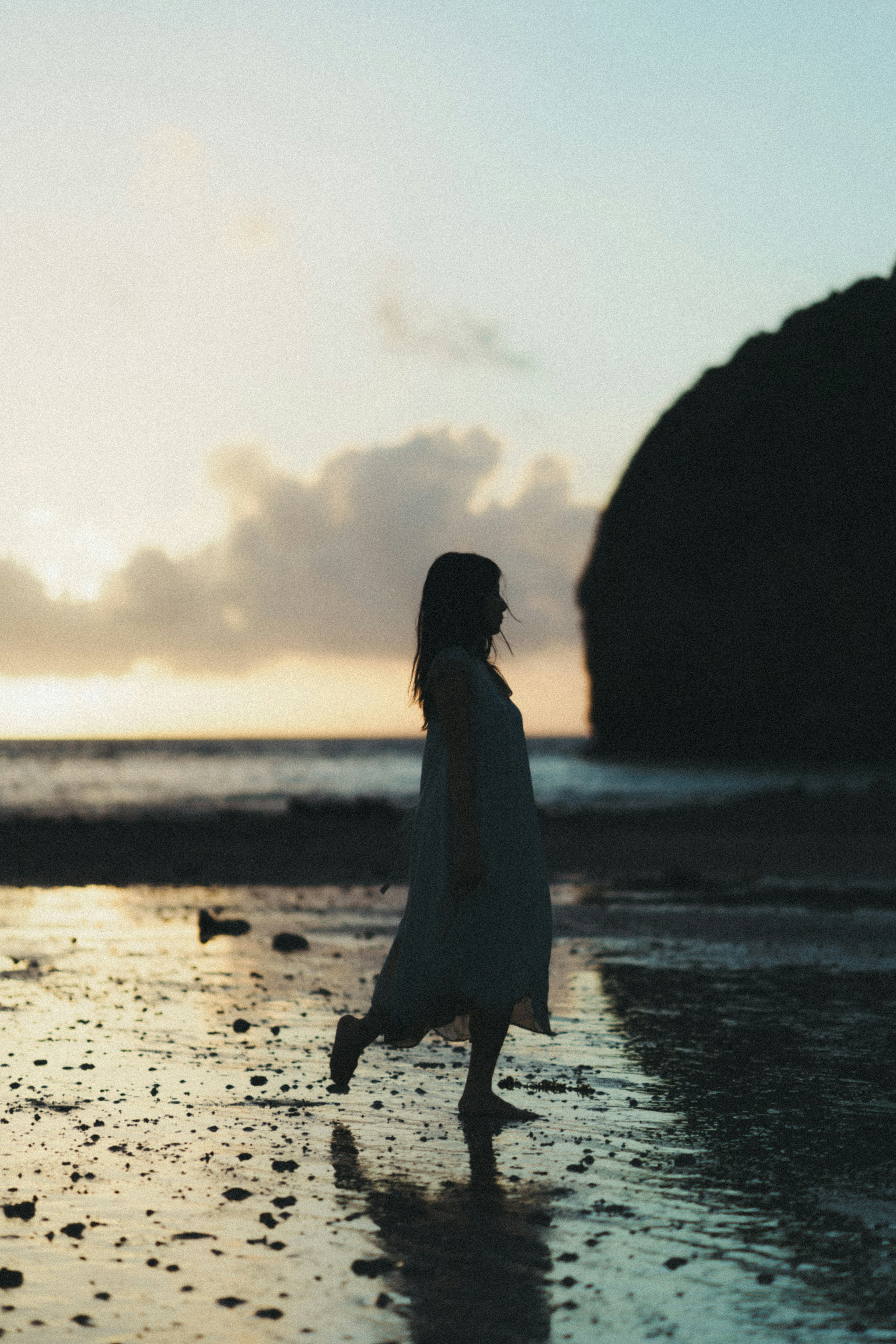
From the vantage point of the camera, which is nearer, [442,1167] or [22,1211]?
[22,1211]

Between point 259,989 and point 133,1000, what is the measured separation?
30.9 inches

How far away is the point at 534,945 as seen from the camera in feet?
17.2

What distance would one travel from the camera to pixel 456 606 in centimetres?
534

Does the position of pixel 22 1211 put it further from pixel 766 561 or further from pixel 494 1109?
pixel 766 561

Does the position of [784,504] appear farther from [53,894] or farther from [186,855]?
[53,894]

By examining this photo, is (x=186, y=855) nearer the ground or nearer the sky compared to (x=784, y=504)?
nearer the ground

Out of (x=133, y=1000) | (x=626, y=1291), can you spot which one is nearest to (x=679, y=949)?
(x=133, y=1000)

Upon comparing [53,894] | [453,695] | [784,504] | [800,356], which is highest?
[800,356]

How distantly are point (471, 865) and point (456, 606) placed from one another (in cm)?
97

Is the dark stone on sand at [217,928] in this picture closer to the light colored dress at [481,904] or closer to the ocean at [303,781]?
the light colored dress at [481,904]

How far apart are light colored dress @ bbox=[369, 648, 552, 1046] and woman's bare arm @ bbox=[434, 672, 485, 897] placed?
32 mm

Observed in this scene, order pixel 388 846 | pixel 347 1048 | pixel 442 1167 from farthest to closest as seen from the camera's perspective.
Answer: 1. pixel 388 846
2. pixel 347 1048
3. pixel 442 1167

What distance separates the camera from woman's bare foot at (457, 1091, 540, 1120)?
202 inches

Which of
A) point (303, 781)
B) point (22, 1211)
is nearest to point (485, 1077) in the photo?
point (22, 1211)
